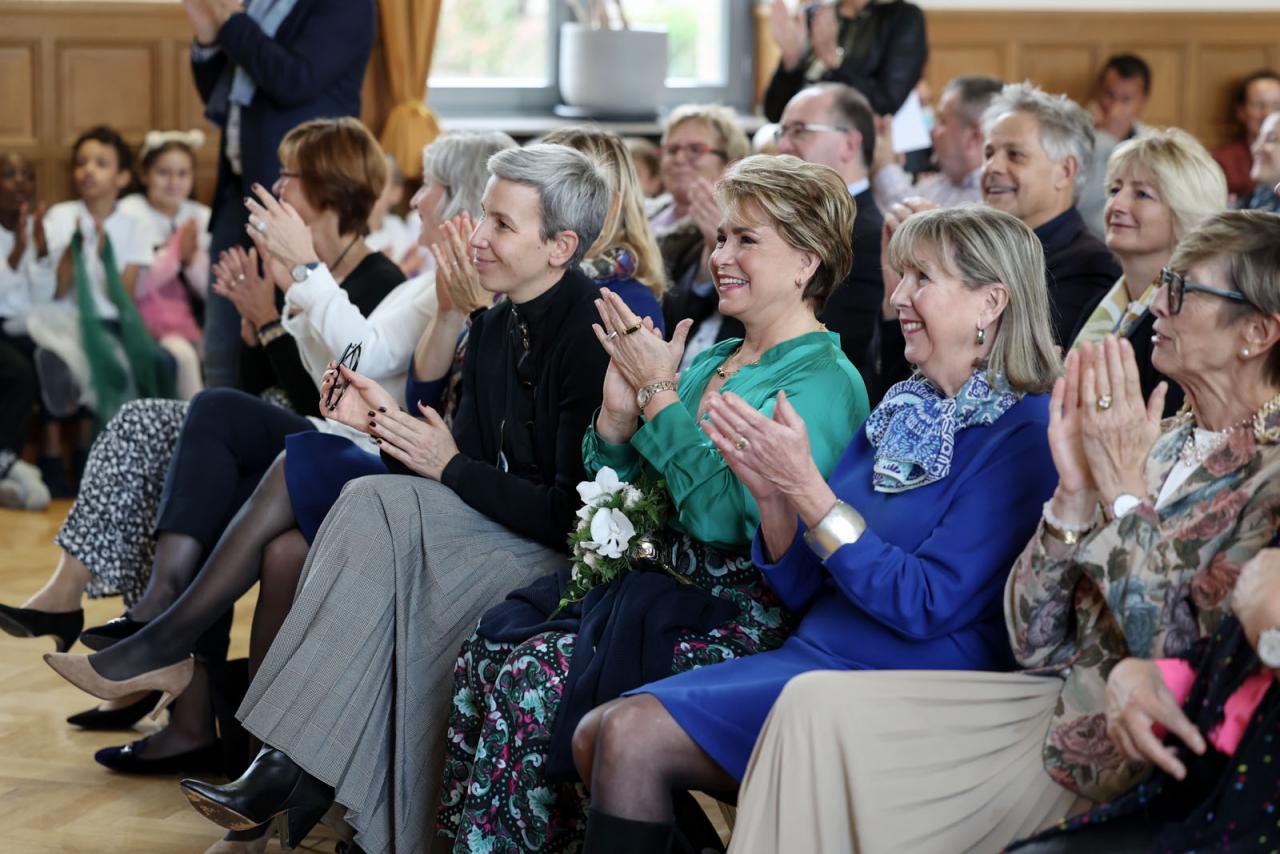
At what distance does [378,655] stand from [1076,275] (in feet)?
5.49

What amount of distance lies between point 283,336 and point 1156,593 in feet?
7.65

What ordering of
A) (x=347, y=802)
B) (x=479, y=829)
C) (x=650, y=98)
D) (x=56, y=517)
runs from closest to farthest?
(x=479, y=829)
(x=347, y=802)
(x=56, y=517)
(x=650, y=98)

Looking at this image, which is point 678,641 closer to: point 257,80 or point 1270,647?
point 1270,647

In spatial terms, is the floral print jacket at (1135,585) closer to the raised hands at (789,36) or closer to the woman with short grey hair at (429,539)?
the woman with short grey hair at (429,539)

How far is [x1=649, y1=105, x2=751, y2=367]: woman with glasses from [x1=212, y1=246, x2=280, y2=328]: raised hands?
95 centimetres

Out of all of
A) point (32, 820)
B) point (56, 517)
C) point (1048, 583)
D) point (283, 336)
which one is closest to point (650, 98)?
point (56, 517)

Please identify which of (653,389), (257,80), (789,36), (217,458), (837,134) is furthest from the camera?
(789,36)

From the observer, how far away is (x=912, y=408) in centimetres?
220

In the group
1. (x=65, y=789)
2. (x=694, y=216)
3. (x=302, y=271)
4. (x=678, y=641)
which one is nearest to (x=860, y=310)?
(x=694, y=216)

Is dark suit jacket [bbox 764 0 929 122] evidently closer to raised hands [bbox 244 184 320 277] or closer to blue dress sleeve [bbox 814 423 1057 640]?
raised hands [bbox 244 184 320 277]

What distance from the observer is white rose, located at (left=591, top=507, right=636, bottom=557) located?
2.45 m

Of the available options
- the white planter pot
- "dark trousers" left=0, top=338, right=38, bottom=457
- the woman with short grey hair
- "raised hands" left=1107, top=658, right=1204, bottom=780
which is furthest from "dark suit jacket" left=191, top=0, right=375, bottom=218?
"raised hands" left=1107, top=658, right=1204, bottom=780

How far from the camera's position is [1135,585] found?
1.87 m

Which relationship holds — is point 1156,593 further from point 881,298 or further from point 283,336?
point 283,336
